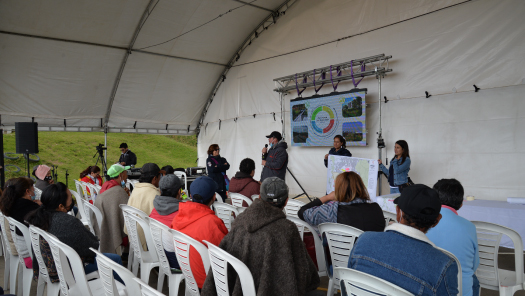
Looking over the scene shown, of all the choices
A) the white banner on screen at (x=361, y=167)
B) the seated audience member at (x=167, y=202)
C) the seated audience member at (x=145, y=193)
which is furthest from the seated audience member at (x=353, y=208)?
the white banner on screen at (x=361, y=167)

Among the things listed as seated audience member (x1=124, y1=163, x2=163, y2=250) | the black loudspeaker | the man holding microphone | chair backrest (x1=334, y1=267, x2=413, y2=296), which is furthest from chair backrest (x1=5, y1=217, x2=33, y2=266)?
the black loudspeaker

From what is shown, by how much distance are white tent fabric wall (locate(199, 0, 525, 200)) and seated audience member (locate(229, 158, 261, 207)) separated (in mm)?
2948

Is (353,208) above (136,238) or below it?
above

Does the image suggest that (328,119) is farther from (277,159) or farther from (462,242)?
(462,242)

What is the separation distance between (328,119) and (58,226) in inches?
198

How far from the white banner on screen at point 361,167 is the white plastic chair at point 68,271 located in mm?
3450

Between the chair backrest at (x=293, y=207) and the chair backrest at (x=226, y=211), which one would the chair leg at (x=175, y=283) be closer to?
the chair backrest at (x=226, y=211)

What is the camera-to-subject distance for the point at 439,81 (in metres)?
5.14

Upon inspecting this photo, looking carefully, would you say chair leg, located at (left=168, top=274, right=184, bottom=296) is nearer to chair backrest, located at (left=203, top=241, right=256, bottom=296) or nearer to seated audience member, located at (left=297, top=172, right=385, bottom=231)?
chair backrest, located at (left=203, top=241, right=256, bottom=296)

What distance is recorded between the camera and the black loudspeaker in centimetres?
563

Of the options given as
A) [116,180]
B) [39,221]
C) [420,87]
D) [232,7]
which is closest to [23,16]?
[232,7]

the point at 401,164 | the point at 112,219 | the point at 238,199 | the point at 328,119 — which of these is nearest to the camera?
the point at 112,219

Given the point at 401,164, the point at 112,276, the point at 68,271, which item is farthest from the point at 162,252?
the point at 401,164

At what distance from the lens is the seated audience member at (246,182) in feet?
12.3
